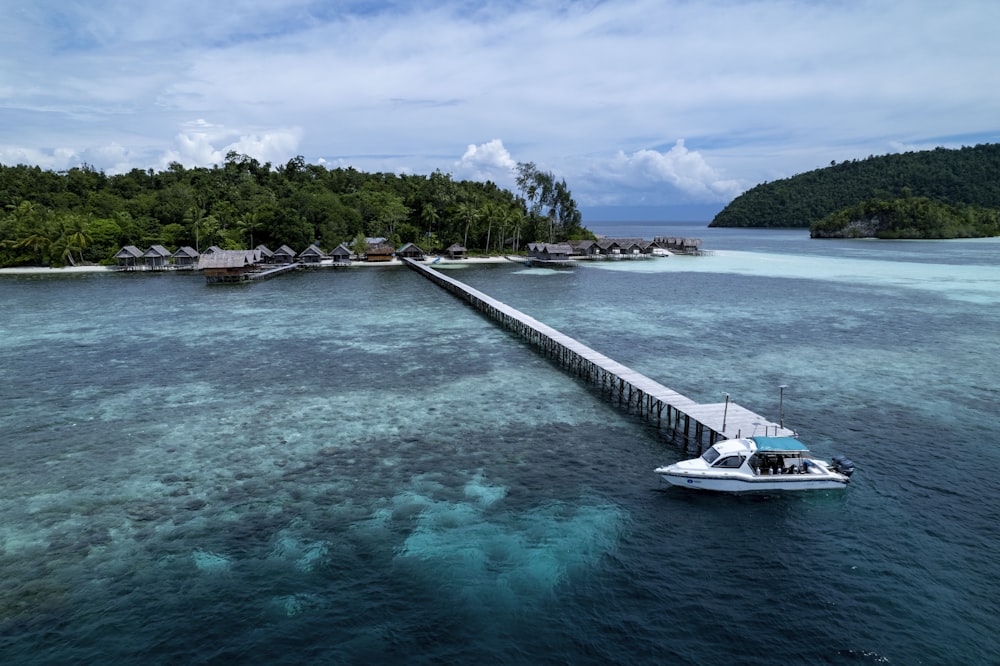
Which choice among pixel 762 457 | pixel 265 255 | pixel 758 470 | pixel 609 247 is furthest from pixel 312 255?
pixel 758 470

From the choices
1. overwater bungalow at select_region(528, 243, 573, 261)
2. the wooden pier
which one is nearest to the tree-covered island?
overwater bungalow at select_region(528, 243, 573, 261)

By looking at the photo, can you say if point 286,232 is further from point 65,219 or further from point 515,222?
point 515,222

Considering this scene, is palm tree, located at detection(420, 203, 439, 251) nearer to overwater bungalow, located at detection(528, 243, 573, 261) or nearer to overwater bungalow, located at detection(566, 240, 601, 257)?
overwater bungalow, located at detection(528, 243, 573, 261)

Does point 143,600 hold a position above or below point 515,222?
below

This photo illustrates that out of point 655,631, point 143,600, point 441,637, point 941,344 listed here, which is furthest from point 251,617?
point 941,344

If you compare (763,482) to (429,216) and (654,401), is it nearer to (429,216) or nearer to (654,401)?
(654,401)

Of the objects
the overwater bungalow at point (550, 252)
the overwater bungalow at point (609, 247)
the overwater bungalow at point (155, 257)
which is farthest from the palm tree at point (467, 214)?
→ the overwater bungalow at point (155, 257)
